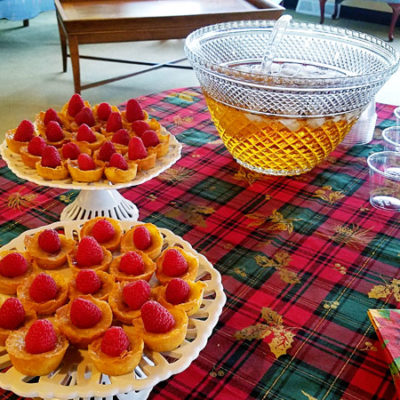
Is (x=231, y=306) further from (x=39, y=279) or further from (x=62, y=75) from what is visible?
(x=62, y=75)

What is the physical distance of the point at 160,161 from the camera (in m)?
1.05

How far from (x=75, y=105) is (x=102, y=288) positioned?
564 millimetres

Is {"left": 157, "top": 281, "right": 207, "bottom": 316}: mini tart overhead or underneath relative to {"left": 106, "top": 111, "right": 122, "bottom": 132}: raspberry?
underneath

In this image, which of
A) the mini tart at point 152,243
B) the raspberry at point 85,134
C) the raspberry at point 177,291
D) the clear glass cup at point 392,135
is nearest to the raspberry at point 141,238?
the mini tart at point 152,243

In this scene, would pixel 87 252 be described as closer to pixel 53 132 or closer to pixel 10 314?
pixel 10 314

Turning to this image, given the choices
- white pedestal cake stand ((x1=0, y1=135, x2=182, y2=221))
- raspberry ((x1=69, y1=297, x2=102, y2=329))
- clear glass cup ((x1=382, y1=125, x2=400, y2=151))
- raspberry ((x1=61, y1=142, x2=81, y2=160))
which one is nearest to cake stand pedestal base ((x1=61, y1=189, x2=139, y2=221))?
white pedestal cake stand ((x1=0, y1=135, x2=182, y2=221))

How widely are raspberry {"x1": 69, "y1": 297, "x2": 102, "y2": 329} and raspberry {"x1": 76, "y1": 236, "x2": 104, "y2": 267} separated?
4.0 inches

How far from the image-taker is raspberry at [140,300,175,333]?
64cm

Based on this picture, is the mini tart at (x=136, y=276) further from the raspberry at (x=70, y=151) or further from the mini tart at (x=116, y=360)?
the raspberry at (x=70, y=151)

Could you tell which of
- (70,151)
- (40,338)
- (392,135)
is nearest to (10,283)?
(40,338)

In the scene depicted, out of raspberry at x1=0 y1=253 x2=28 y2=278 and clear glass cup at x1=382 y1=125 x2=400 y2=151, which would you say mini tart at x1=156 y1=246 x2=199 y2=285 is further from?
clear glass cup at x1=382 y1=125 x2=400 y2=151

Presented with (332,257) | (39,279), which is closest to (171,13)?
(332,257)

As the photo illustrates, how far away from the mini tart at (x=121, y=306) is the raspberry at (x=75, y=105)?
1.87 feet

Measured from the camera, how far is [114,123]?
112 centimetres
